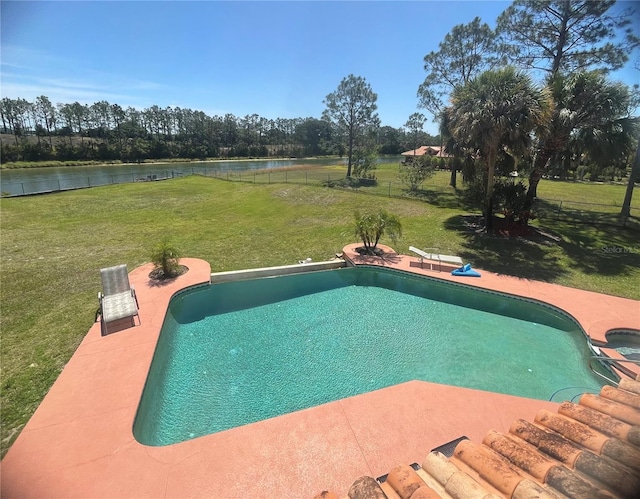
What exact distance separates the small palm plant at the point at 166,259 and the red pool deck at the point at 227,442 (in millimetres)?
3390

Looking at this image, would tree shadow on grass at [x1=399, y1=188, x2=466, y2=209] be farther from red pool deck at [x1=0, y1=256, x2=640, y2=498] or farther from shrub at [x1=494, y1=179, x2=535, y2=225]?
red pool deck at [x1=0, y1=256, x2=640, y2=498]

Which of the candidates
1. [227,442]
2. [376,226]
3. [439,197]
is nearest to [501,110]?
[376,226]

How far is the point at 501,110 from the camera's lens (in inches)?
405

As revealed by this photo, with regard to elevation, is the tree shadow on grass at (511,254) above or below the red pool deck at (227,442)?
above

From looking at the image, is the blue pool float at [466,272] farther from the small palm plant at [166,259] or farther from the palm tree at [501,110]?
the small palm plant at [166,259]

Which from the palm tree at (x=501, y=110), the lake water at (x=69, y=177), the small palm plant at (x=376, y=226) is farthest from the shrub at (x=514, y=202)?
the lake water at (x=69, y=177)

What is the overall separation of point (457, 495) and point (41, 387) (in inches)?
224

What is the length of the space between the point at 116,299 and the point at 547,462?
7.44 m

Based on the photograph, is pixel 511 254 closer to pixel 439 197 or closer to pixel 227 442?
pixel 439 197

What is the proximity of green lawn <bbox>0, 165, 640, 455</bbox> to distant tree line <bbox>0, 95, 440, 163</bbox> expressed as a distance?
29.6 m

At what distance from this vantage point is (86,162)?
5841 cm

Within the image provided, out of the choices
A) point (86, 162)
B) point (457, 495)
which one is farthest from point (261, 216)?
point (86, 162)

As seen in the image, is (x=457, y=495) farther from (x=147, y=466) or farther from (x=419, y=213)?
(x=419, y=213)

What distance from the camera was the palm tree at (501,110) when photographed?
10047 millimetres
